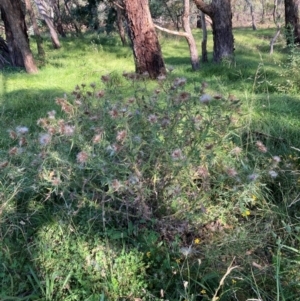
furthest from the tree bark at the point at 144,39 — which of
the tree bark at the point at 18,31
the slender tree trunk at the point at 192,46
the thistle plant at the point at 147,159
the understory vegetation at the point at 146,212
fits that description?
the thistle plant at the point at 147,159

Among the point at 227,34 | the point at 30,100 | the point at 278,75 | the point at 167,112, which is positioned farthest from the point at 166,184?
the point at 227,34

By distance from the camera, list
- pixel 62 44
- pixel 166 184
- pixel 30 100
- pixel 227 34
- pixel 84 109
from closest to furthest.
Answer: pixel 166 184
pixel 84 109
pixel 30 100
pixel 227 34
pixel 62 44

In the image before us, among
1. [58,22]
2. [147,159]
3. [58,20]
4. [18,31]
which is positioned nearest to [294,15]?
[18,31]

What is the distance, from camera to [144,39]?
6.21 m

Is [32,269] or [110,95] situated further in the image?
[110,95]

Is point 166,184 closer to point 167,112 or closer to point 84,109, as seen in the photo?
point 167,112

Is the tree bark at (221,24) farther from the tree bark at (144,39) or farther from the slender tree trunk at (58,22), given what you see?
the slender tree trunk at (58,22)

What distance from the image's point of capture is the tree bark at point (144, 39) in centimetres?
609

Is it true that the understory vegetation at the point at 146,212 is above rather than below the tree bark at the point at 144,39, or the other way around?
below

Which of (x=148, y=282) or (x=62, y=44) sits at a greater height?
(x=62, y=44)

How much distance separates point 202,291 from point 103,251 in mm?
683

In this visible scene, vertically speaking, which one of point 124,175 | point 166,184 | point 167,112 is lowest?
point 166,184

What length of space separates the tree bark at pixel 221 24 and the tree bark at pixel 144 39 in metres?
1.62

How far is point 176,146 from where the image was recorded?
7.77 feet
